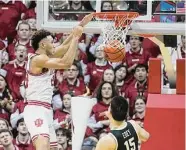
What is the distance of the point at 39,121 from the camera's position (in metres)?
7.28

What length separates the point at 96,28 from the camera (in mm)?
8336

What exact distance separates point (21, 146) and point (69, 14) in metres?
1.95

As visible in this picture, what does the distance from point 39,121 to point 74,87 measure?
277 centimetres

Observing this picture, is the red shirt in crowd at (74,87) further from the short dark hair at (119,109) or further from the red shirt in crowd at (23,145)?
the short dark hair at (119,109)

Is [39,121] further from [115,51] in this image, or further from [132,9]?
[132,9]

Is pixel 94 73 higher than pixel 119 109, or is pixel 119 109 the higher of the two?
pixel 94 73

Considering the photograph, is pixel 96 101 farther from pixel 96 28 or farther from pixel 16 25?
pixel 16 25

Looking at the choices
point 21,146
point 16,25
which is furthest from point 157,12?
point 16,25

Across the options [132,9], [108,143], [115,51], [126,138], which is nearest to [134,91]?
[132,9]

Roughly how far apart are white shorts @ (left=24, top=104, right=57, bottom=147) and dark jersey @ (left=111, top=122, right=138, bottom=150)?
157 centimetres

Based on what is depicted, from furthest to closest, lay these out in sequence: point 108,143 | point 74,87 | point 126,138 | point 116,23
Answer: point 74,87, point 116,23, point 126,138, point 108,143

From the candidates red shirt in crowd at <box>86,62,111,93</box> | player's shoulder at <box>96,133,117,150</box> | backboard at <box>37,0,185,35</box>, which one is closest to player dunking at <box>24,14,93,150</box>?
backboard at <box>37,0,185,35</box>

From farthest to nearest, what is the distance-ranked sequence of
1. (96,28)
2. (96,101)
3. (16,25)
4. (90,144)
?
(16,25)
(96,101)
(90,144)
(96,28)

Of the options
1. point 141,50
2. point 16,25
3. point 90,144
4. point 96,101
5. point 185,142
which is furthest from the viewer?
point 16,25
